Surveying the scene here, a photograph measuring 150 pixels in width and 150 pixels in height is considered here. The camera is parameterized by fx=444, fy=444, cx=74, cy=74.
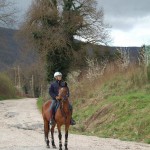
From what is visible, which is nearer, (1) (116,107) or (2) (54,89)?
(2) (54,89)

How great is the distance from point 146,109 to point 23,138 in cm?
596

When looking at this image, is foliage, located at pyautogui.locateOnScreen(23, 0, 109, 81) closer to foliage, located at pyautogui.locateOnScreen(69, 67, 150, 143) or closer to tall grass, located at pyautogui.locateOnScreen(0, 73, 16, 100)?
foliage, located at pyautogui.locateOnScreen(69, 67, 150, 143)

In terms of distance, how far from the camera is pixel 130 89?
2666cm

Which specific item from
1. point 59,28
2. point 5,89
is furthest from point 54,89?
point 5,89

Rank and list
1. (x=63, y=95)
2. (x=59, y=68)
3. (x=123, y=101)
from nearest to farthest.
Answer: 1. (x=63, y=95)
2. (x=123, y=101)
3. (x=59, y=68)

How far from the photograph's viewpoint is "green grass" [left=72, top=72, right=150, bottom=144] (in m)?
19.3

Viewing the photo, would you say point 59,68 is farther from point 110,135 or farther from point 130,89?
point 110,135

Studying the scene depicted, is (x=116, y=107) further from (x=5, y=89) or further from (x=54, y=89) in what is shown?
(x=5, y=89)

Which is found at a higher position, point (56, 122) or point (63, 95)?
point (63, 95)

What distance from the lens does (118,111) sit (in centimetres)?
2241

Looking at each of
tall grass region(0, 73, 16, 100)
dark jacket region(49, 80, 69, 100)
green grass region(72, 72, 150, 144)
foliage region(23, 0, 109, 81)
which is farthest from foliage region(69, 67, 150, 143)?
tall grass region(0, 73, 16, 100)

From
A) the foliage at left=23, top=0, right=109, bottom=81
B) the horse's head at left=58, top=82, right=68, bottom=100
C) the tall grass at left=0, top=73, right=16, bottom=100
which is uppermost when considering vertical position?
the foliage at left=23, top=0, right=109, bottom=81

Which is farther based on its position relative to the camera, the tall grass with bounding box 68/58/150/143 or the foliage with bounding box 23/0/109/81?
the foliage with bounding box 23/0/109/81

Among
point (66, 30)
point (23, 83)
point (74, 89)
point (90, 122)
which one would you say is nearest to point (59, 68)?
point (66, 30)
